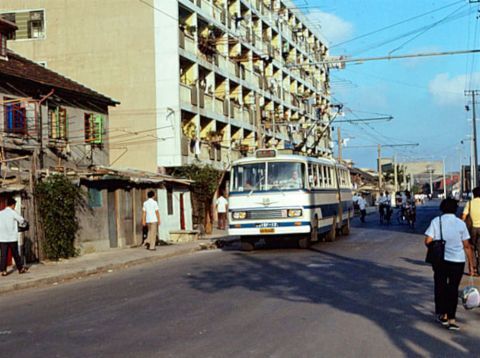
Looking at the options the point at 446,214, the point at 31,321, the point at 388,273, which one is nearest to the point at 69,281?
the point at 31,321

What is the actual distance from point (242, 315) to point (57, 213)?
37.6ft

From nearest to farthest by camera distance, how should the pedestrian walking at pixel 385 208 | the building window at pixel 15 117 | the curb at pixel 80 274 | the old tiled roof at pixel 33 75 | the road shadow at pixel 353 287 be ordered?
the road shadow at pixel 353 287 < the curb at pixel 80 274 < the building window at pixel 15 117 < the old tiled roof at pixel 33 75 < the pedestrian walking at pixel 385 208

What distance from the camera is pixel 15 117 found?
869 inches

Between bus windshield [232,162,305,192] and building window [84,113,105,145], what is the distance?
7.99 meters

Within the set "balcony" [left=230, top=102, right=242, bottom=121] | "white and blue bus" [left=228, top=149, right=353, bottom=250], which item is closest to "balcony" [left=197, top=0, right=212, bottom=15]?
"balcony" [left=230, top=102, right=242, bottom=121]

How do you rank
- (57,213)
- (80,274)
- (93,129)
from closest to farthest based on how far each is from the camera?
(80,274), (57,213), (93,129)

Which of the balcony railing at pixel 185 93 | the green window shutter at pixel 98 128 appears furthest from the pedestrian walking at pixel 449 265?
the balcony railing at pixel 185 93

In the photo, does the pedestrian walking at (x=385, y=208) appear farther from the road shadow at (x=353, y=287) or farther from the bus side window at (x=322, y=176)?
the road shadow at (x=353, y=287)

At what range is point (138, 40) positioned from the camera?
37344 millimetres

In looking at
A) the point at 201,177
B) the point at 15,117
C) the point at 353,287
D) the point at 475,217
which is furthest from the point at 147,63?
the point at 353,287

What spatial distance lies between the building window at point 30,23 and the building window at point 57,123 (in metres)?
16.6

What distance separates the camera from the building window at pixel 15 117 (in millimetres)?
21444

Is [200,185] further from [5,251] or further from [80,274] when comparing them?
[5,251]

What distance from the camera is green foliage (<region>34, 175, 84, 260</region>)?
19.4m
